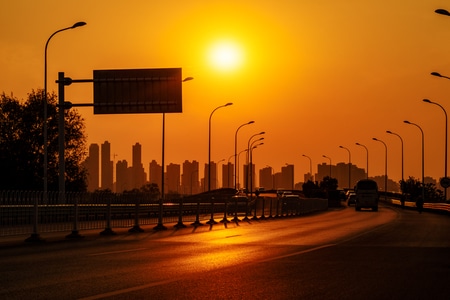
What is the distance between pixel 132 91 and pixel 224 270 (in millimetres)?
29780

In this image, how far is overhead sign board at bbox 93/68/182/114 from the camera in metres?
43.6

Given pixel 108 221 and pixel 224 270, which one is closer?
pixel 224 270

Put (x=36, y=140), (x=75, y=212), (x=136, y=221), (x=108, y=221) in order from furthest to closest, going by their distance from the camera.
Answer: (x=36, y=140)
(x=136, y=221)
(x=108, y=221)
(x=75, y=212)

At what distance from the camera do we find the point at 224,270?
14.8 meters

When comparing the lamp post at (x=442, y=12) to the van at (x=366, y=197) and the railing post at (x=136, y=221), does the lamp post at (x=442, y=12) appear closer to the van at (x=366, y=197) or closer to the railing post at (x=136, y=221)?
the railing post at (x=136, y=221)

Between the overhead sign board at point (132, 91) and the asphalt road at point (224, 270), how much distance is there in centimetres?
2052

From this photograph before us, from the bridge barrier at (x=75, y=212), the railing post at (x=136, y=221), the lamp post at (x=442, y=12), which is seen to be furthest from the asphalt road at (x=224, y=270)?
the lamp post at (x=442, y=12)

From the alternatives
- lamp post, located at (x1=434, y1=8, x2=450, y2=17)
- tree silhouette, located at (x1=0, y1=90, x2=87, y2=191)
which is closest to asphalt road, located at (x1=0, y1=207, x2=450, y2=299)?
lamp post, located at (x1=434, y1=8, x2=450, y2=17)

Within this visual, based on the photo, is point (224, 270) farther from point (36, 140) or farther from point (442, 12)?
point (36, 140)

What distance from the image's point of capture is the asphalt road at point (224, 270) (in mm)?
11594

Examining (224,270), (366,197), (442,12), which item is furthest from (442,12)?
(366,197)

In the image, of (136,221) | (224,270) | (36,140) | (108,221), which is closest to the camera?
(224,270)

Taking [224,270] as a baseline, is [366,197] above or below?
below

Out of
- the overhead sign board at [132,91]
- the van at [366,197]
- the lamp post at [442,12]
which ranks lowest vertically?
the van at [366,197]
